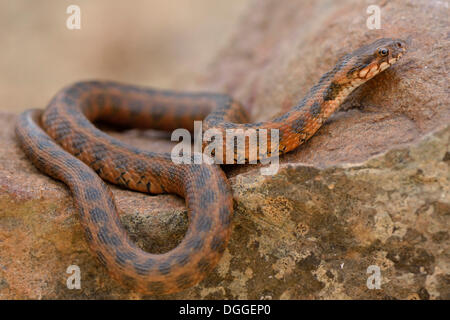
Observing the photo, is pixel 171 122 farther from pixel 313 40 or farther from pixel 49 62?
pixel 49 62

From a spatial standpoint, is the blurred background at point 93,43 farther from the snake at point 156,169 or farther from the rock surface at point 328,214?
the rock surface at point 328,214

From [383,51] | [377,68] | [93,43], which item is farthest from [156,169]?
[93,43]

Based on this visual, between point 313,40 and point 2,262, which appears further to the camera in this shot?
point 313,40

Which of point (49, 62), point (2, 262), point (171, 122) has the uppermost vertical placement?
point (49, 62)

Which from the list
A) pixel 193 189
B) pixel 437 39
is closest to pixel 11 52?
pixel 193 189

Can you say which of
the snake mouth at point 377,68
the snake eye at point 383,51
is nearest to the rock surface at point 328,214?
the snake mouth at point 377,68

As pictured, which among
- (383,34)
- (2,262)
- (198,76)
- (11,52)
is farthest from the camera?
(11,52)
